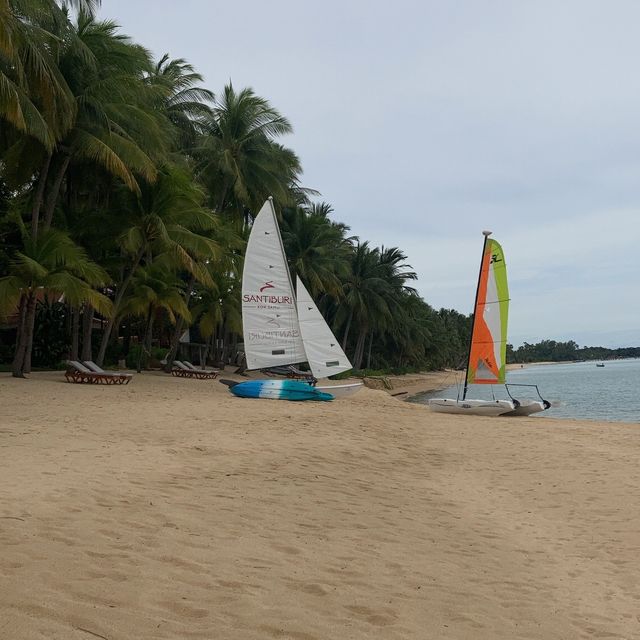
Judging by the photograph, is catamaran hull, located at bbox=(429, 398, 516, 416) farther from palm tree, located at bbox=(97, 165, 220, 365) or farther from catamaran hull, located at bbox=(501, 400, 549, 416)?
palm tree, located at bbox=(97, 165, 220, 365)

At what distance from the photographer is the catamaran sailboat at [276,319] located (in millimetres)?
18188

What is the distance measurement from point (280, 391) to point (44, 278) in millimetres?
7536

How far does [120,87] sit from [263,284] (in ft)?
25.7

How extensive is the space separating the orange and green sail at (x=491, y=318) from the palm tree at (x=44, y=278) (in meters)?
11.4

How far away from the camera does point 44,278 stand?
17703 mm

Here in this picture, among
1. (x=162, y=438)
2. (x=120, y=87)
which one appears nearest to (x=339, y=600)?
(x=162, y=438)

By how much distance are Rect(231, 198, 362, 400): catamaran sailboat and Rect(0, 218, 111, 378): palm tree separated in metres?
4.64

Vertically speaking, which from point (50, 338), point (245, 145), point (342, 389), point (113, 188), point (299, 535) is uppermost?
point (245, 145)

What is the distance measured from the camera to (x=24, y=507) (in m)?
4.92

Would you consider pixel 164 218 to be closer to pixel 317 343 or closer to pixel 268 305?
pixel 268 305

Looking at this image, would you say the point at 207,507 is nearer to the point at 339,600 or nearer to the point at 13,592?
the point at 339,600

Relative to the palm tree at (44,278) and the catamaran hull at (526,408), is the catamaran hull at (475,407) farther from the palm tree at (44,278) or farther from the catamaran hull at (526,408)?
the palm tree at (44,278)

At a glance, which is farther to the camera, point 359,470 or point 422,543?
point 359,470

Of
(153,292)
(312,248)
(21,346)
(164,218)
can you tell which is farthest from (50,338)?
(312,248)
